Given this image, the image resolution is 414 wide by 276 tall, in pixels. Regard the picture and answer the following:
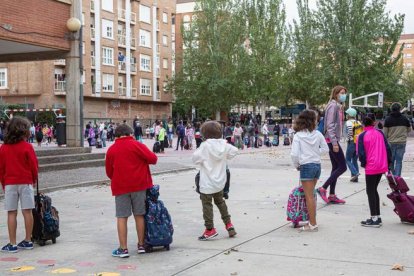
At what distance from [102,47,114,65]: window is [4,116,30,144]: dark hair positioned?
52044 millimetres

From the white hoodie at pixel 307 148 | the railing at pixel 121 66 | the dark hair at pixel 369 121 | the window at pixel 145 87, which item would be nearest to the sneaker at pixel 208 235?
the white hoodie at pixel 307 148

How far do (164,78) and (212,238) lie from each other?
2426 inches

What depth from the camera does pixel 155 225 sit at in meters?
6.11

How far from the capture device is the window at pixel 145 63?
63.6 meters

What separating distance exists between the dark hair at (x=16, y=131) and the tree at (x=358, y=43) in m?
44.4

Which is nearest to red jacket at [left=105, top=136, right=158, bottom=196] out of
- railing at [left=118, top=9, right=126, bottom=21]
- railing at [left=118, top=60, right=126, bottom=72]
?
railing at [left=118, top=60, right=126, bottom=72]

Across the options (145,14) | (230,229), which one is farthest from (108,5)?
(230,229)

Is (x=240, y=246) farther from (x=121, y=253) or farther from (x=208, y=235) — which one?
(x=121, y=253)

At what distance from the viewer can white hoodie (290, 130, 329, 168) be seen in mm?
7172

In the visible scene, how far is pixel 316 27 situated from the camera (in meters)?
50.0

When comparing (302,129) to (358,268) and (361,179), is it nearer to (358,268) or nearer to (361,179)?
(358,268)

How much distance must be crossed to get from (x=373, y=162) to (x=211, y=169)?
2.30 metres

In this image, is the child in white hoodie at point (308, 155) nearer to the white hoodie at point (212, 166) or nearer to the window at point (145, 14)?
the white hoodie at point (212, 166)

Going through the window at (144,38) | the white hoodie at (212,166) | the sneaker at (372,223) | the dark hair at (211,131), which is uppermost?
the window at (144,38)
